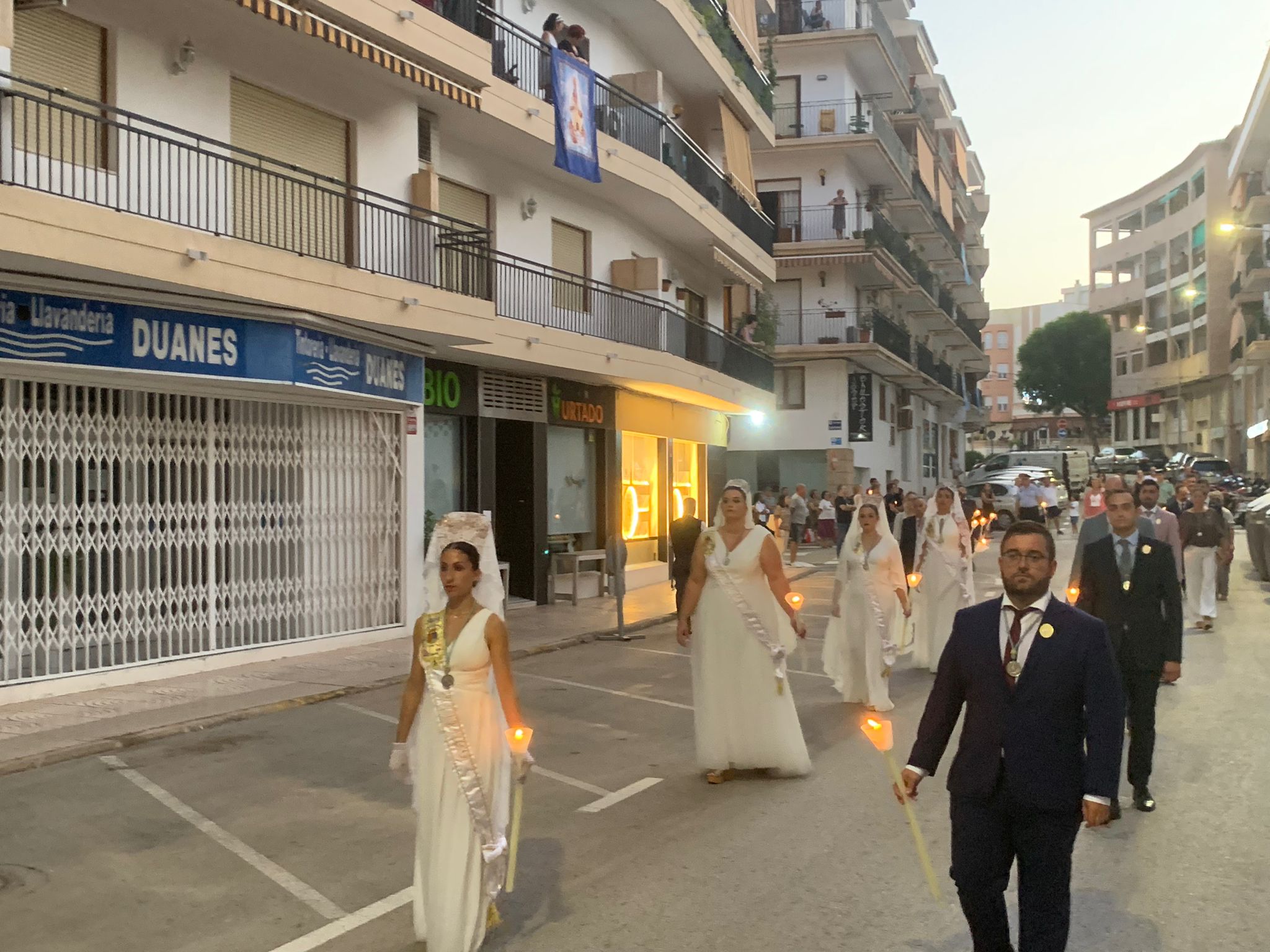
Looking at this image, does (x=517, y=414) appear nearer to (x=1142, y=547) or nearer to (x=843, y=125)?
(x=1142, y=547)

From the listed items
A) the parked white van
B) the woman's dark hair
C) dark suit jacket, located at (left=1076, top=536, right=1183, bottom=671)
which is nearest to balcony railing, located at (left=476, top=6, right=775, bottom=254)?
dark suit jacket, located at (left=1076, top=536, right=1183, bottom=671)

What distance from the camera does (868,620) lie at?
10453 mm

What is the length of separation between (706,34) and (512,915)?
22150mm

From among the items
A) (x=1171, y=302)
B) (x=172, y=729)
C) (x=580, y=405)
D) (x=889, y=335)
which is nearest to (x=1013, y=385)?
(x=1171, y=302)

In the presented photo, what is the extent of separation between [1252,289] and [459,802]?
180 feet

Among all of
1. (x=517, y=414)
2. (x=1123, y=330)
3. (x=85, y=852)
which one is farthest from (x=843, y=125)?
(x=1123, y=330)

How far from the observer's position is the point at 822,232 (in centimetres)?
3938

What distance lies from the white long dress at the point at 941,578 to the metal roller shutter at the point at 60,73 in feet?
29.0

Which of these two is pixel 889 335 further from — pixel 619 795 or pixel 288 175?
pixel 619 795

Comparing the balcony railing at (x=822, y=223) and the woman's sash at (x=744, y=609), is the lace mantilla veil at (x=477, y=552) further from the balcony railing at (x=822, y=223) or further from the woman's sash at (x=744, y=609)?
the balcony railing at (x=822, y=223)

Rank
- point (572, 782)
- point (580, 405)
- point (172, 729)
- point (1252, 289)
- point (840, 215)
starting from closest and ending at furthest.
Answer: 1. point (572, 782)
2. point (172, 729)
3. point (580, 405)
4. point (840, 215)
5. point (1252, 289)

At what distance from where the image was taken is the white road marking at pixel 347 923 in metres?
5.05

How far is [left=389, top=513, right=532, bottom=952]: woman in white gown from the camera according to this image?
4812 mm

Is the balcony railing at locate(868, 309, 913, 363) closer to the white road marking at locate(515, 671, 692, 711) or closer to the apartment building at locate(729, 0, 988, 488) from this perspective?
the apartment building at locate(729, 0, 988, 488)
